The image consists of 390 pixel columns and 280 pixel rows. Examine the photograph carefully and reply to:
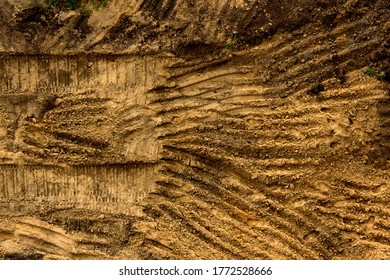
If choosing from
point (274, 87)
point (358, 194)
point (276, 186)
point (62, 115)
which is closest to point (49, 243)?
point (62, 115)

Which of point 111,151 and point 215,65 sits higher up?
point 215,65

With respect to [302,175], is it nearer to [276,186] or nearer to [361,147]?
[276,186]

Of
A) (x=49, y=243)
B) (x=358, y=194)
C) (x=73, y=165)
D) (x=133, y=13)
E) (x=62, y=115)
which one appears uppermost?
(x=133, y=13)

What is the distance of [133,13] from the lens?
4512 millimetres

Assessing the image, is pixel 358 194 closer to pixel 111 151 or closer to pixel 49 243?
pixel 111 151

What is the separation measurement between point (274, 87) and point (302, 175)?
778 mm

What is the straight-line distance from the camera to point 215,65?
451cm

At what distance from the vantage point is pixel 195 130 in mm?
4512

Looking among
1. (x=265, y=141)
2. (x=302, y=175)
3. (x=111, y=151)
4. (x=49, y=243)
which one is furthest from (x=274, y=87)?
(x=49, y=243)

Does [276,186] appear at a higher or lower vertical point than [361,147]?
lower

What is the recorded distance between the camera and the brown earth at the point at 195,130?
14.3 feet

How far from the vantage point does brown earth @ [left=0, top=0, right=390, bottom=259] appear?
4.34m

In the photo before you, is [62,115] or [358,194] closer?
[358,194]

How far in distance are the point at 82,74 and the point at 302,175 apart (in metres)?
2.10
